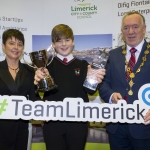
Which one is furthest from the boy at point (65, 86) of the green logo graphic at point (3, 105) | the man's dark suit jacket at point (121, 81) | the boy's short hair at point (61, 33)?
the green logo graphic at point (3, 105)

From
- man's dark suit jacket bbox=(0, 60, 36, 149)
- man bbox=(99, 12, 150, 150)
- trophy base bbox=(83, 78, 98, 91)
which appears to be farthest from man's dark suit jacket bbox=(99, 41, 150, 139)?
man's dark suit jacket bbox=(0, 60, 36, 149)

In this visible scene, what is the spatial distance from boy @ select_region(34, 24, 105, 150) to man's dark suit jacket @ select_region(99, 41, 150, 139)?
142 millimetres

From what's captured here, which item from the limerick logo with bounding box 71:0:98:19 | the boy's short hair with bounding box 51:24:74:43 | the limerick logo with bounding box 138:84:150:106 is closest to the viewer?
the limerick logo with bounding box 138:84:150:106

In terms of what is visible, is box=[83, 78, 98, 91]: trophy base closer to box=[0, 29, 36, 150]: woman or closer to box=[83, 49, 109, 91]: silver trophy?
box=[83, 49, 109, 91]: silver trophy

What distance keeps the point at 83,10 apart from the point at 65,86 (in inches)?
51.3

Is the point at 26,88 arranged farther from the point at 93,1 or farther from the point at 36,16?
the point at 93,1

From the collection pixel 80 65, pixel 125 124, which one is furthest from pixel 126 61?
pixel 125 124

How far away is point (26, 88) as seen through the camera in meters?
1.84

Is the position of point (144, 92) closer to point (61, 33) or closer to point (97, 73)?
point (97, 73)

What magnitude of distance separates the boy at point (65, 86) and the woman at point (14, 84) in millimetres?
190

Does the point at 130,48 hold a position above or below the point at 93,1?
below

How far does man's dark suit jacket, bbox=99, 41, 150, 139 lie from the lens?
1677 mm

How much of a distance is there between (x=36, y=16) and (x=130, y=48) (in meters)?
1.36

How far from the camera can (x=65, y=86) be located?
5.67 ft
